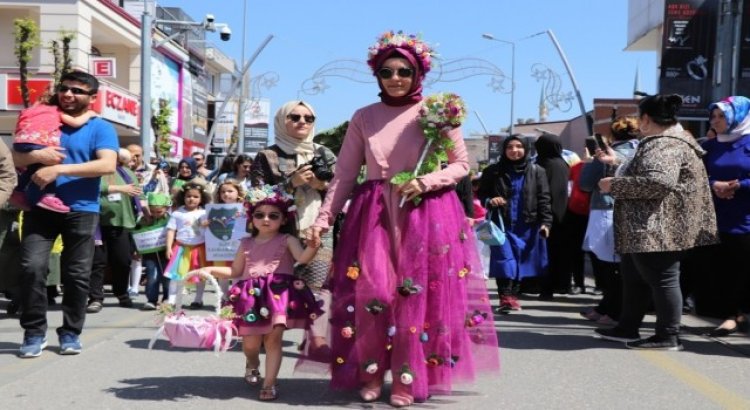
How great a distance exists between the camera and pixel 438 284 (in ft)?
17.3

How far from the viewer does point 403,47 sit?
5422mm

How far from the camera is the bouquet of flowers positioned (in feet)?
17.3

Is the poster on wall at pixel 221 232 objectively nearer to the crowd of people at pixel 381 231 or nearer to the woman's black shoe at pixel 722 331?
the crowd of people at pixel 381 231

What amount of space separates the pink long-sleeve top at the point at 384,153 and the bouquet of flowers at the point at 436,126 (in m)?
0.06

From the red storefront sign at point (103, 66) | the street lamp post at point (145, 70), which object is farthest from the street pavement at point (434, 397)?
the red storefront sign at point (103, 66)

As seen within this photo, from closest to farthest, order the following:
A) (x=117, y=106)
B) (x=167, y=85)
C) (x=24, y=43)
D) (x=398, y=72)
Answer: (x=398, y=72) → (x=24, y=43) → (x=117, y=106) → (x=167, y=85)

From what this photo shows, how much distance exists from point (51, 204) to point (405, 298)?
281cm

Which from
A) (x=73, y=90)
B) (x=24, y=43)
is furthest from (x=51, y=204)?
(x=24, y=43)

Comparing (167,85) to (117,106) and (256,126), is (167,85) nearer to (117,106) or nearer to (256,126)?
(117,106)

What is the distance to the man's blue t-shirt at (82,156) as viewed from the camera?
6836mm

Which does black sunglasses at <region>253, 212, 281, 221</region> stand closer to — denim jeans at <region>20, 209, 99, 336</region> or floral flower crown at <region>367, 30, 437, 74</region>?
floral flower crown at <region>367, 30, 437, 74</region>

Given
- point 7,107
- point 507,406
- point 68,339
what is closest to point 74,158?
point 68,339

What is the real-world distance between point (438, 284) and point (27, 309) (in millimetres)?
3063

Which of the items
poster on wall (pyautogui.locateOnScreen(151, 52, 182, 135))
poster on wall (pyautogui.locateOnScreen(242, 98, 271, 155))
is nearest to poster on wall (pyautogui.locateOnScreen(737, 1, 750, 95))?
poster on wall (pyautogui.locateOnScreen(151, 52, 182, 135))
